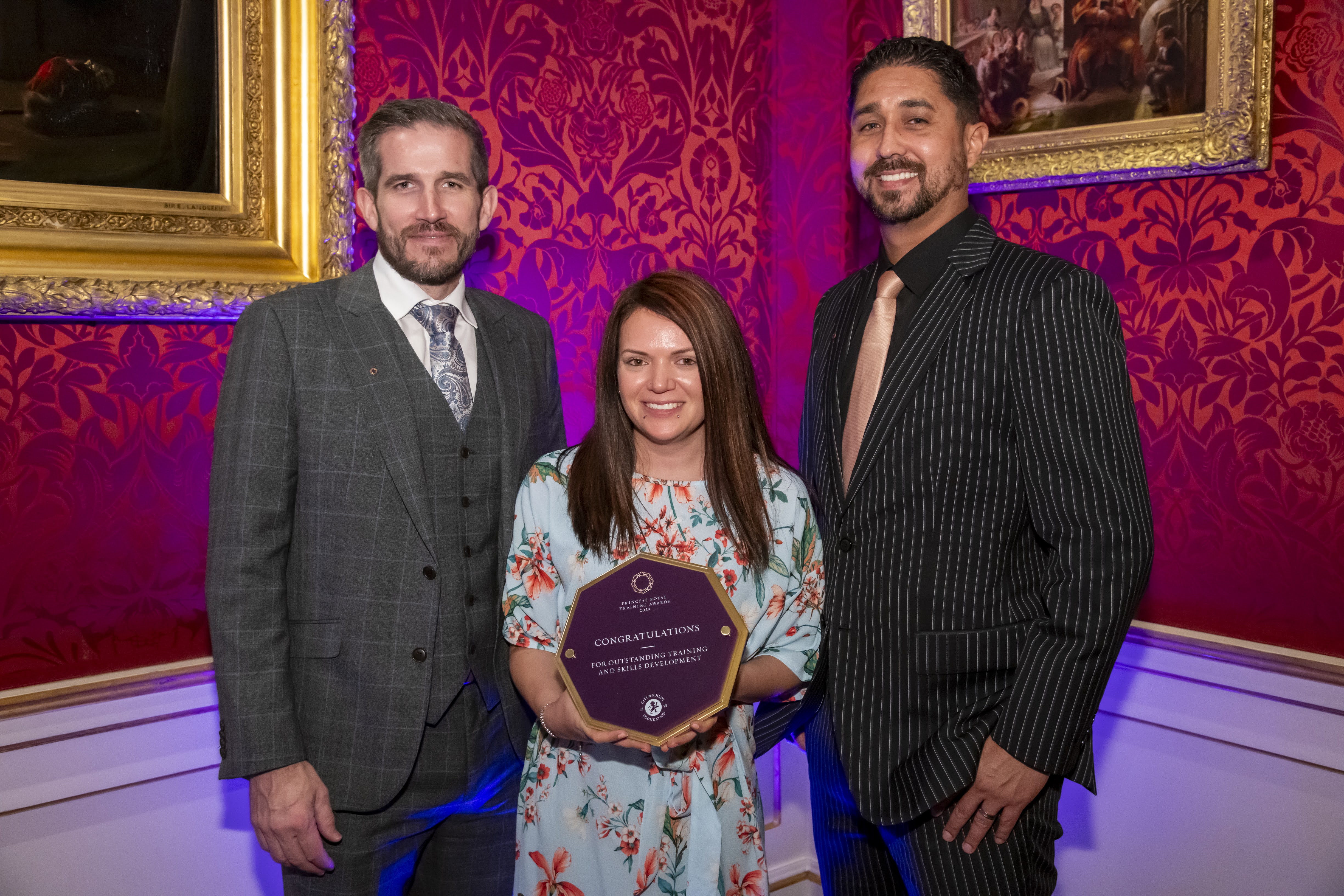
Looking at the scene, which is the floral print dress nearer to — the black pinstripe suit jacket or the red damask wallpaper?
the black pinstripe suit jacket

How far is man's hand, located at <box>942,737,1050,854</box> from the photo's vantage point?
1632 mm

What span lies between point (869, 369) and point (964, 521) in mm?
381

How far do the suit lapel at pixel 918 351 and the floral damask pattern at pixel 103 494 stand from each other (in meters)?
1.62

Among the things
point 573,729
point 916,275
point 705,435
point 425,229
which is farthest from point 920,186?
point 573,729

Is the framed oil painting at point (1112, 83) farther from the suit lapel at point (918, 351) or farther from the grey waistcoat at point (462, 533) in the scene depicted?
the grey waistcoat at point (462, 533)

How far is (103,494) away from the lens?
2.12 metres

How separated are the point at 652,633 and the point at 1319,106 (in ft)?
6.65

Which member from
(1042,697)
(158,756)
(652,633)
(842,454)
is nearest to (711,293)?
(842,454)

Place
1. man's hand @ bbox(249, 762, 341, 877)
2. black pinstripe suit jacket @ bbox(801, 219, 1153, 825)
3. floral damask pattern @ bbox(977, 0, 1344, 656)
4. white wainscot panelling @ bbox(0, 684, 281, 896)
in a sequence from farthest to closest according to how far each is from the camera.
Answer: floral damask pattern @ bbox(977, 0, 1344, 656)
white wainscot panelling @ bbox(0, 684, 281, 896)
man's hand @ bbox(249, 762, 341, 877)
black pinstripe suit jacket @ bbox(801, 219, 1153, 825)

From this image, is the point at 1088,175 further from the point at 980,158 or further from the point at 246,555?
the point at 246,555

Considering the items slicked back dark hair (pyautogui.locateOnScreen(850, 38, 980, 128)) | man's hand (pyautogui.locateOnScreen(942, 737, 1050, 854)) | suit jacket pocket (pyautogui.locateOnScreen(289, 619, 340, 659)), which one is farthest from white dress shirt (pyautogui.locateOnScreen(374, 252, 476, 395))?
man's hand (pyautogui.locateOnScreen(942, 737, 1050, 854))

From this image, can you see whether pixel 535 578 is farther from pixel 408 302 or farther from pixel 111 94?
pixel 111 94

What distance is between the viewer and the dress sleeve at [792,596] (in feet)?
5.77

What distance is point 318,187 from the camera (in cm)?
225
